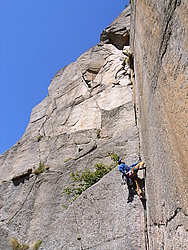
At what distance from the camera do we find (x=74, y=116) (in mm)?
13742

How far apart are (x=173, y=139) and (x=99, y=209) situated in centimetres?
441

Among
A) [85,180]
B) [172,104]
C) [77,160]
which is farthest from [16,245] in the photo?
[172,104]

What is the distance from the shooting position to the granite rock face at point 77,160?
6.37 metres

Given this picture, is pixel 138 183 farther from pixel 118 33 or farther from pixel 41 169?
pixel 118 33

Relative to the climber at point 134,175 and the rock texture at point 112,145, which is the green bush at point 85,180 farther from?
the climber at point 134,175

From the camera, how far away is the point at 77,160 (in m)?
9.70

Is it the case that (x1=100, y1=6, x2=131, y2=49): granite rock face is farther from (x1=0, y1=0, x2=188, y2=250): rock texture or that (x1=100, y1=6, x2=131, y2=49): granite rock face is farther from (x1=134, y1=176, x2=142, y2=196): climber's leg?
(x1=134, y1=176, x2=142, y2=196): climber's leg

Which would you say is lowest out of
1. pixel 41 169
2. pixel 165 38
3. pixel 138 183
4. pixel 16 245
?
pixel 16 245

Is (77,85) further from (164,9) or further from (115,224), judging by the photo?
(164,9)

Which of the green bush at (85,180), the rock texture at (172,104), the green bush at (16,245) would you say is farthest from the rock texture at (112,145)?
the green bush at (85,180)

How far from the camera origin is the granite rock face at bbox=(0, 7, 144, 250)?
6.37m

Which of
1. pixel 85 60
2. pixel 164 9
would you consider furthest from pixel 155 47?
pixel 85 60

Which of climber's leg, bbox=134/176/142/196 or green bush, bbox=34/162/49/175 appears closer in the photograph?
climber's leg, bbox=134/176/142/196

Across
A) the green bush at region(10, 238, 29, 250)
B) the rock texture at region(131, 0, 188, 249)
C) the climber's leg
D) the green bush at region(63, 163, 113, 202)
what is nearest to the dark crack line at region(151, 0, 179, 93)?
the rock texture at region(131, 0, 188, 249)
